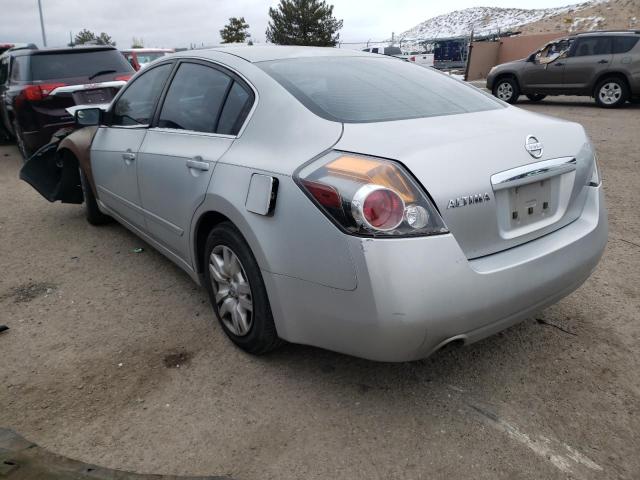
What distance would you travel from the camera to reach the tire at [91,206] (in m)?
5.05

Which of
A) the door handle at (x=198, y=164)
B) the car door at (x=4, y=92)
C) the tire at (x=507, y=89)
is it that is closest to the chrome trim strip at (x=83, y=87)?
the car door at (x=4, y=92)

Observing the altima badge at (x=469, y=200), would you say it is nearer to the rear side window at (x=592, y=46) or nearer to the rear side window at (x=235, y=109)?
the rear side window at (x=235, y=109)

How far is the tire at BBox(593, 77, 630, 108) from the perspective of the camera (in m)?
12.5

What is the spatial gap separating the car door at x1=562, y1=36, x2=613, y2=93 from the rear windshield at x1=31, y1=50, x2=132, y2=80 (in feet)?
34.3

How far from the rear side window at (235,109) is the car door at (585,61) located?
12.4m

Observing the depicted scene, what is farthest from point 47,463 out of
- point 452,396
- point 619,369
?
point 619,369

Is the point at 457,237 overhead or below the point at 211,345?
overhead

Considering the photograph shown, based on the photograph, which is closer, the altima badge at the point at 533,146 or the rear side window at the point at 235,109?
the altima badge at the point at 533,146

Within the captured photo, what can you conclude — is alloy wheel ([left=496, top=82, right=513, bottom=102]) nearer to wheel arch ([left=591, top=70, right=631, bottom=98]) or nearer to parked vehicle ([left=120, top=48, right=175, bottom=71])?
wheel arch ([left=591, top=70, right=631, bottom=98])

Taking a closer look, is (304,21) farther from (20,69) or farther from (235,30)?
(20,69)

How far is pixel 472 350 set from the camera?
2.89 metres

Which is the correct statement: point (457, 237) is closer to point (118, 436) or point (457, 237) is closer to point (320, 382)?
point (320, 382)

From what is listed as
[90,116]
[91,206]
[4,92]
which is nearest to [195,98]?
[90,116]

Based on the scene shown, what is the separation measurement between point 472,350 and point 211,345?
144 centimetres
